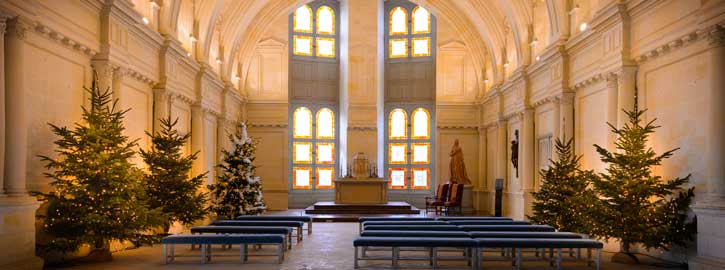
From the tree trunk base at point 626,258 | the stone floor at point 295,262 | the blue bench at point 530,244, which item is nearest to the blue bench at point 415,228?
the stone floor at point 295,262

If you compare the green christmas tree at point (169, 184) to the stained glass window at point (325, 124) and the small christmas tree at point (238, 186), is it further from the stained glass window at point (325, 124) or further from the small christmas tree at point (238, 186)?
the stained glass window at point (325, 124)

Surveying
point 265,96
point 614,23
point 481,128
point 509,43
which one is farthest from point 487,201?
point 614,23

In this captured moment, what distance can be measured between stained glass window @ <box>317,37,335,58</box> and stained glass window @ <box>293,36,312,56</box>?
0.43 metres

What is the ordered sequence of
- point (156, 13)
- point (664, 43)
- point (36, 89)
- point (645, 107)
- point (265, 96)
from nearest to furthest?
point (36, 89), point (664, 43), point (645, 107), point (156, 13), point (265, 96)

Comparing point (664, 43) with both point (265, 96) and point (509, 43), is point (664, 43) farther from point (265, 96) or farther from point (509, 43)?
point (265, 96)

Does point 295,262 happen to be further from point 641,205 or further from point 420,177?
point 420,177

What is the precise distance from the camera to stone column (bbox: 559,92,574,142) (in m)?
17.8

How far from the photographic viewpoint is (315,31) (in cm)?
3144

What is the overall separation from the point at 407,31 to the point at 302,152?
7266 millimetres

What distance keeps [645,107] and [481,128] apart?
16.5 metres

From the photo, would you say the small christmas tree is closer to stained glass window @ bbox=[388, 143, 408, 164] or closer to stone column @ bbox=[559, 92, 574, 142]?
stone column @ bbox=[559, 92, 574, 142]

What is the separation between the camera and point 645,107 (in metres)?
13.5

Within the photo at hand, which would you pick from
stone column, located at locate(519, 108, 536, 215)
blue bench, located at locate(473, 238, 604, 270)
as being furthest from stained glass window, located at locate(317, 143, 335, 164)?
blue bench, located at locate(473, 238, 604, 270)

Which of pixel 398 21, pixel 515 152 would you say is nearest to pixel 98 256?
pixel 515 152
